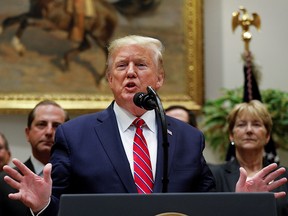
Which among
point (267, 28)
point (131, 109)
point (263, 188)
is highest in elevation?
point (267, 28)

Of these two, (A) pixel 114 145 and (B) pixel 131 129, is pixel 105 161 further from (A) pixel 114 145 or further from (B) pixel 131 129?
(B) pixel 131 129

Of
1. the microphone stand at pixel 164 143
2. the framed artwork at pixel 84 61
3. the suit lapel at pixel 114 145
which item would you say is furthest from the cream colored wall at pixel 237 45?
the microphone stand at pixel 164 143

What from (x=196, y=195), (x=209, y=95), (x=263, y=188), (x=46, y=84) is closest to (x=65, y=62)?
(x=46, y=84)

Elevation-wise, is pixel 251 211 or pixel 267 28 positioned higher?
pixel 267 28

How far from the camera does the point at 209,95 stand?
25.8 feet

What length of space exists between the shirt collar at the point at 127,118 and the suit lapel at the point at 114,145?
3cm

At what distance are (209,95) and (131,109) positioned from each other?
176 inches

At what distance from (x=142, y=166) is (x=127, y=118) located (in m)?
0.29

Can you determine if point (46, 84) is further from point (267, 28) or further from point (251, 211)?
point (251, 211)

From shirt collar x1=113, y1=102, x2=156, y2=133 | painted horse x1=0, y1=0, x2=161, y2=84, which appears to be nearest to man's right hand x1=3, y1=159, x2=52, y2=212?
shirt collar x1=113, y1=102, x2=156, y2=133

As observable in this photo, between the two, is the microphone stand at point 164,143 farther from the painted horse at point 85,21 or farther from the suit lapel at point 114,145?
the painted horse at point 85,21

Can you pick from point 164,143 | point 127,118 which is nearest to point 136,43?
point 127,118

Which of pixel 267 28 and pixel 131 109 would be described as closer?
pixel 131 109

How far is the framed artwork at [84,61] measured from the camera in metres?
7.06
